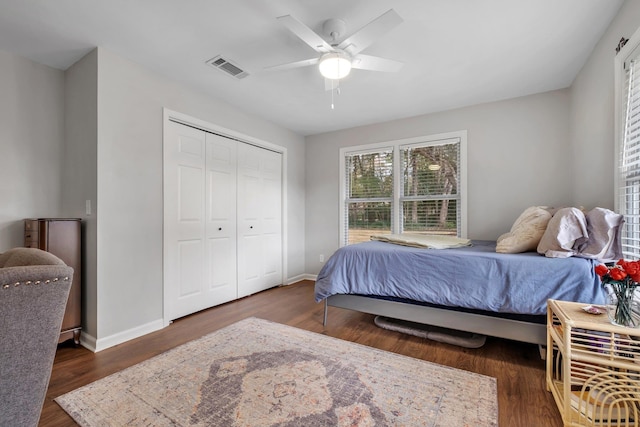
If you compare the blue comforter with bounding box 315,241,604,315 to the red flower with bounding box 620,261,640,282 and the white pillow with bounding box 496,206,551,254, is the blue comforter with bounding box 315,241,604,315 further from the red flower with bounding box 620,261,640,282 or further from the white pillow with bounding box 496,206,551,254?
the red flower with bounding box 620,261,640,282

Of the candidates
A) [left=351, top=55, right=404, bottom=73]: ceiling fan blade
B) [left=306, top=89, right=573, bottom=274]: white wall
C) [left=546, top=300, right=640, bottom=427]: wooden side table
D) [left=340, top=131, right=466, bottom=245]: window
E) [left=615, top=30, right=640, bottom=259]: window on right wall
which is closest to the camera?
[left=546, top=300, right=640, bottom=427]: wooden side table

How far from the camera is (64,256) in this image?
2.25m

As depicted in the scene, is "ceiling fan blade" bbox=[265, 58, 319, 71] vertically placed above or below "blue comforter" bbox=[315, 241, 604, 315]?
above

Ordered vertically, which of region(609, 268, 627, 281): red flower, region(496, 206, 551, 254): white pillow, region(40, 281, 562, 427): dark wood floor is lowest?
region(40, 281, 562, 427): dark wood floor

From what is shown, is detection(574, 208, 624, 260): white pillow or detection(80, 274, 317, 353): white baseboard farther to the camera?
detection(80, 274, 317, 353): white baseboard

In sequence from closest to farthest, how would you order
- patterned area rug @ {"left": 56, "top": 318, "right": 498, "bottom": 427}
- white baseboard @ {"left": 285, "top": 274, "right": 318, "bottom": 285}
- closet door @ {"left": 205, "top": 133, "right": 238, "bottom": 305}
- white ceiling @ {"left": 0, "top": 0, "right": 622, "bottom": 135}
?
1. patterned area rug @ {"left": 56, "top": 318, "right": 498, "bottom": 427}
2. white ceiling @ {"left": 0, "top": 0, "right": 622, "bottom": 135}
3. closet door @ {"left": 205, "top": 133, "right": 238, "bottom": 305}
4. white baseboard @ {"left": 285, "top": 274, "right": 318, "bottom": 285}

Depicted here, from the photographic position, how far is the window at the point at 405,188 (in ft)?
12.0

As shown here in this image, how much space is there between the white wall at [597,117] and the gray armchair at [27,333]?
3126 mm

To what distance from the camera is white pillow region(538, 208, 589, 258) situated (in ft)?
6.23

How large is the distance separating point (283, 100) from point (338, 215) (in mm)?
1896

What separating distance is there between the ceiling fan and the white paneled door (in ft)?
4.77

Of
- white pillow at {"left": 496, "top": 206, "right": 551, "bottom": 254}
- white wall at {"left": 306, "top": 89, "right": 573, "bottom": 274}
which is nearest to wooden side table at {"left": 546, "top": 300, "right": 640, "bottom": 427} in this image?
→ white pillow at {"left": 496, "top": 206, "right": 551, "bottom": 254}

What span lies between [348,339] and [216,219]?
6.49 ft

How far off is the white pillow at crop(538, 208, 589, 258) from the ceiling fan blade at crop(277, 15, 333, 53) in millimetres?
2002
